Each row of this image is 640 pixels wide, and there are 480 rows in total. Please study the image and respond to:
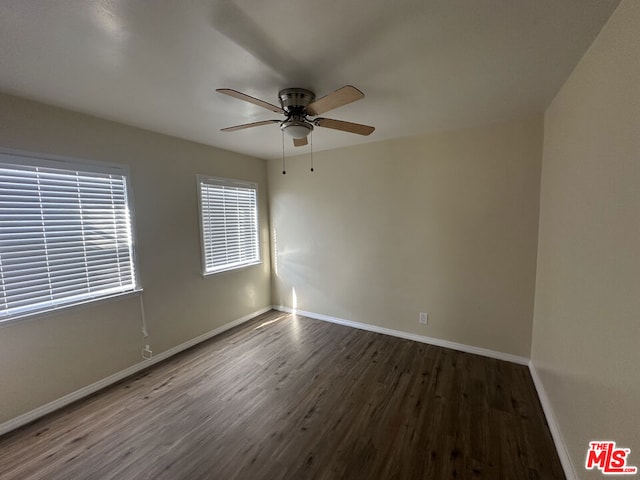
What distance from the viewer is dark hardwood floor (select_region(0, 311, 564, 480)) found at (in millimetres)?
1603

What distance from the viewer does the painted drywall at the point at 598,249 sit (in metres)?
1.05

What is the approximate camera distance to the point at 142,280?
2.68 metres

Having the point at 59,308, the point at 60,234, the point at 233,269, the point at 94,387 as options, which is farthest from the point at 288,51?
the point at 94,387

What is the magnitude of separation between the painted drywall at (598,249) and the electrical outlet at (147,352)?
345 cm

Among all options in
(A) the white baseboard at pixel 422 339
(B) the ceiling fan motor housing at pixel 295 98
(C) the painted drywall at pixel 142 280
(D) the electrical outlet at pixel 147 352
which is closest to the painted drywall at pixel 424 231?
(A) the white baseboard at pixel 422 339

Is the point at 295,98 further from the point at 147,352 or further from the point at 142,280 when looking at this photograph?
the point at 147,352

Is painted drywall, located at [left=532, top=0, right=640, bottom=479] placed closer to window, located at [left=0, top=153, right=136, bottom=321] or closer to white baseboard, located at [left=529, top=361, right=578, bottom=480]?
white baseboard, located at [left=529, top=361, right=578, bottom=480]

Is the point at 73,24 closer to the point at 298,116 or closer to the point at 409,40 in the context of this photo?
the point at 298,116

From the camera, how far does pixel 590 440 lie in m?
1.32

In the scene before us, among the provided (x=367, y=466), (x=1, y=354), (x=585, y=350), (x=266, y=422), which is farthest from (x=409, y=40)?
(x=1, y=354)

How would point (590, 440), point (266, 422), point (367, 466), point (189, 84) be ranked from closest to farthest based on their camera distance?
1. point (590, 440)
2. point (367, 466)
3. point (189, 84)
4. point (266, 422)

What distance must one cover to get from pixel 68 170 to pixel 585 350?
3.77m

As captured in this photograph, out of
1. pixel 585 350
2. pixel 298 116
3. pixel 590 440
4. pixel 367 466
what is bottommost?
pixel 367 466
